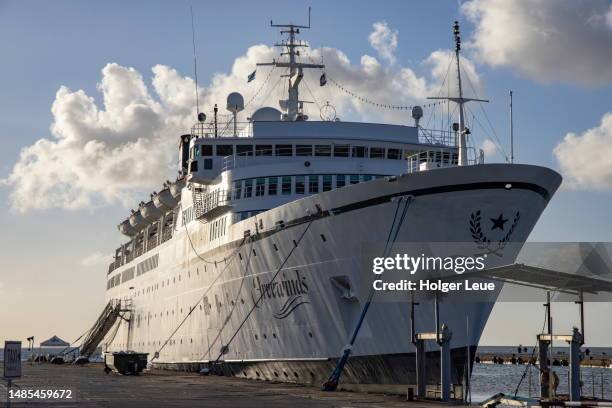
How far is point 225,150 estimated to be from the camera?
39875mm

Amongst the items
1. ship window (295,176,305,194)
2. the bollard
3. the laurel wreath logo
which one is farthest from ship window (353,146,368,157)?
the bollard

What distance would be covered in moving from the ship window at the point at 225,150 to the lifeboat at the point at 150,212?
18.4m

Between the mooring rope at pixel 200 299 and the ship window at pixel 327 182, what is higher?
the ship window at pixel 327 182

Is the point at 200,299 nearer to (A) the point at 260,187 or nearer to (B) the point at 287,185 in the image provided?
(A) the point at 260,187

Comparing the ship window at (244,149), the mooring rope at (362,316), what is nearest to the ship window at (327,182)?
the ship window at (244,149)

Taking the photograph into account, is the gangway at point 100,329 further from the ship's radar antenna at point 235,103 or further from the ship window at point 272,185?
the ship window at point 272,185

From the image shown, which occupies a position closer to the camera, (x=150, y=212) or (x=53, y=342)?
(x=150, y=212)

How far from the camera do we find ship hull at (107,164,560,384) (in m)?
26.0

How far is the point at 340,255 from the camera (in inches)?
1112

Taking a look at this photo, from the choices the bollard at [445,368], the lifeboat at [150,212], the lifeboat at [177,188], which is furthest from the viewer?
the lifeboat at [150,212]

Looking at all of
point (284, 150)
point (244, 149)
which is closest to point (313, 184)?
point (284, 150)

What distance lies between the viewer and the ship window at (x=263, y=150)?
38.7 metres

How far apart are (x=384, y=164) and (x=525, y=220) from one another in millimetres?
9605

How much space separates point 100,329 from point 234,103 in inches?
1242
